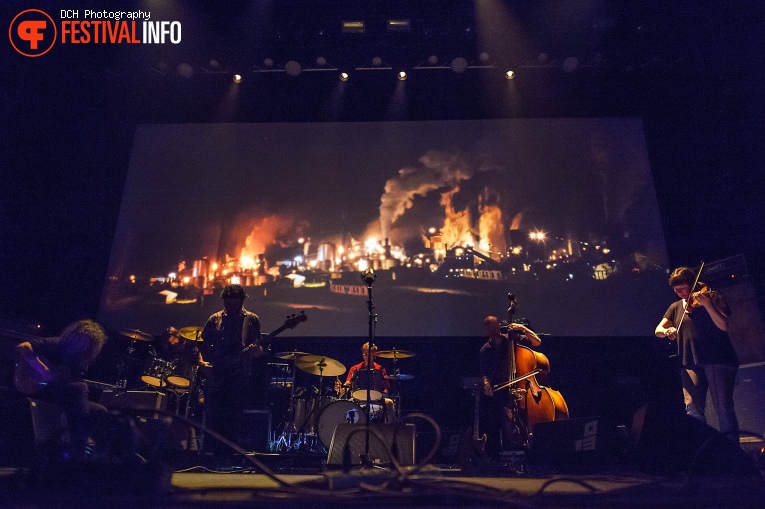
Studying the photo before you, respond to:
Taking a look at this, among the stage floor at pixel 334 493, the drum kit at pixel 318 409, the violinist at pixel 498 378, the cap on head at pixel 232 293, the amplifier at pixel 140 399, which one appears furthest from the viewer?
the drum kit at pixel 318 409

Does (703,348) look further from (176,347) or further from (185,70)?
(185,70)

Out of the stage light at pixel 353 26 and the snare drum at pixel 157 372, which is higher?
the stage light at pixel 353 26

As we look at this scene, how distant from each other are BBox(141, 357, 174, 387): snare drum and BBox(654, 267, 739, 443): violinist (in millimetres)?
4991

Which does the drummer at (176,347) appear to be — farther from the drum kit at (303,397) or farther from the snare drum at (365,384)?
the snare drum at (365,384)

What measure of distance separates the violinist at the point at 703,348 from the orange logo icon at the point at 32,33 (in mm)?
7644

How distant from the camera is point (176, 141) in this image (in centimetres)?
798

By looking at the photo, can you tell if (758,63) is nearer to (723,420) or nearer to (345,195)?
(723,420)

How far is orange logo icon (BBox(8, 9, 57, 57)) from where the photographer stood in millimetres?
6754

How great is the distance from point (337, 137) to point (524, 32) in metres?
2.86

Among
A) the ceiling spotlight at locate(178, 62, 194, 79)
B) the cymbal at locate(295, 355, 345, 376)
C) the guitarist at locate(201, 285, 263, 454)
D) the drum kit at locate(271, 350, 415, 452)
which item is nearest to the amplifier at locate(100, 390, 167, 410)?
the guitarist at locate(201, 285, 263, 454)

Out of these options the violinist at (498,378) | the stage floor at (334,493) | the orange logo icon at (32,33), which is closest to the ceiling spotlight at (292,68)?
the orange logo icon at (32,33)

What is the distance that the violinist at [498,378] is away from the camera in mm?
5426

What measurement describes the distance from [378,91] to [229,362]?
4760 mm

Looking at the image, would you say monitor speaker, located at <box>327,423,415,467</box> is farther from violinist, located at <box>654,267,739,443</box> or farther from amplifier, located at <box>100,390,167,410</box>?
amplifier, located at <box>100,390,167,410</box>
